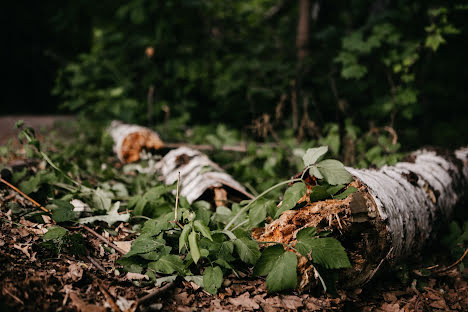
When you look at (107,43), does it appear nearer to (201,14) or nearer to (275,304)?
(201,14)

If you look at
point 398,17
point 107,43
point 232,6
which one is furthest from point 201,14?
point 398,17

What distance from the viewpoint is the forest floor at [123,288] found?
138cm

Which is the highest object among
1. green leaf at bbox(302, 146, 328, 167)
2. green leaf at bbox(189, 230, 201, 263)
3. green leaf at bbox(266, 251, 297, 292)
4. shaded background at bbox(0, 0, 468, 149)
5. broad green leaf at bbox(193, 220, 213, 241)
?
shaded background at bbox(0, 0, 468, 149)

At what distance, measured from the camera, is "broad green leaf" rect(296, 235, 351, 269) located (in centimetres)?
149

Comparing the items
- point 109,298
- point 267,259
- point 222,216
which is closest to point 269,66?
point 222,216

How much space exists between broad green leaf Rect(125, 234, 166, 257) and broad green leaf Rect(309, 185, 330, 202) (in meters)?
0.91

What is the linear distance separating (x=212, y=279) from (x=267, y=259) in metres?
0.31

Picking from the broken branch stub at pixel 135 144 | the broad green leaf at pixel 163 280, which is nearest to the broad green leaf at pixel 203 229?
the broad green leaf at pixel 163 280

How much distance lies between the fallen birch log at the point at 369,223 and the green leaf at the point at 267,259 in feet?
0.52

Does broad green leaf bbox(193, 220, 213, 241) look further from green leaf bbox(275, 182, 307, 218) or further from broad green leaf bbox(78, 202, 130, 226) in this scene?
broad green leaf bbox(78, 202, 130, 226)

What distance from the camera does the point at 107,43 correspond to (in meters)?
5.93

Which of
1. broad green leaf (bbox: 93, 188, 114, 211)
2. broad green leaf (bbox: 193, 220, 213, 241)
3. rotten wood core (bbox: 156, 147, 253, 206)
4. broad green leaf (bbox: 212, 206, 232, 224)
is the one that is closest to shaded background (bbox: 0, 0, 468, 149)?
rotten wood core (bbox: 156, 147, 253, 206)

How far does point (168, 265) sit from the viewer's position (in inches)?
65.4

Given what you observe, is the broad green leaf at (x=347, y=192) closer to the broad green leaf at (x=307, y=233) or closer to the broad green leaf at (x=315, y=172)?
the broad green leaf at (x=315, y=172)
